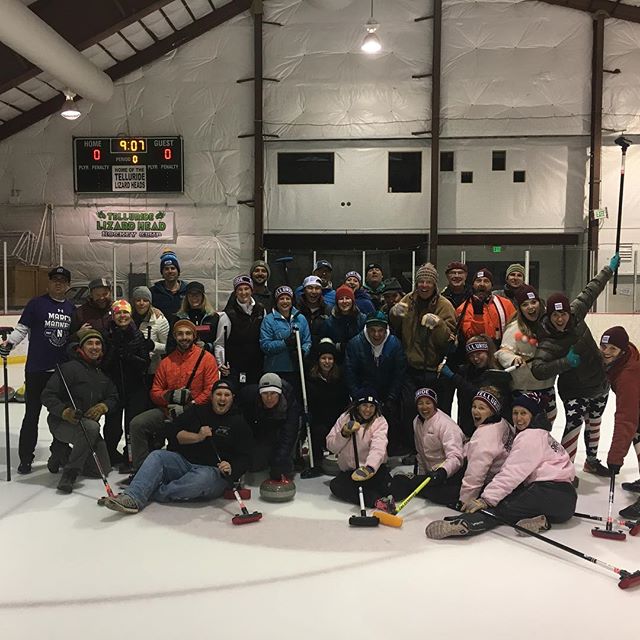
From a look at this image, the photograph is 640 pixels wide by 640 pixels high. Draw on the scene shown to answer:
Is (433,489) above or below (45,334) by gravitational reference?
below

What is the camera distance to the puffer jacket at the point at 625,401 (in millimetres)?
3708

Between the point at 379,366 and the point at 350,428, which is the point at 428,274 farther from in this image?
the point at 350,428

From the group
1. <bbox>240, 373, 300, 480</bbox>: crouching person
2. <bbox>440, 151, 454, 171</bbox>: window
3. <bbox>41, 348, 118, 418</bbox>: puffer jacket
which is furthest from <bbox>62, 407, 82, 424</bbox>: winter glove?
<bbox>440, 151, 454, 171</bbox>: window

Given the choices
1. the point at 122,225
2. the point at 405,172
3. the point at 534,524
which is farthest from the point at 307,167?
the point at 534,524

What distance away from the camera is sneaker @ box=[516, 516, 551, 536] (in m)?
3.27

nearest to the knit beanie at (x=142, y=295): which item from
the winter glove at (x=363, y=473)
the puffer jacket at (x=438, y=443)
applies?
the winter glove at (x=363, y=473)

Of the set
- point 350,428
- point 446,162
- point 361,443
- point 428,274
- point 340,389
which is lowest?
point 361,443

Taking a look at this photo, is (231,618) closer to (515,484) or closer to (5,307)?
(515,484)

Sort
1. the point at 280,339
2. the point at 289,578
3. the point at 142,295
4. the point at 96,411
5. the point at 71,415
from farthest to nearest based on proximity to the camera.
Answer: the point at 142,295 → the point at 280,339 → the point at 96,411 → the point at 71,415 → the point at 289,578

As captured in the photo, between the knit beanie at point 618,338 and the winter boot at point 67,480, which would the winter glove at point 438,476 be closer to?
the knit beanie at point 618,338

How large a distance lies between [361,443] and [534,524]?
1.19 metres

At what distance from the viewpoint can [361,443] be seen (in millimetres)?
3922

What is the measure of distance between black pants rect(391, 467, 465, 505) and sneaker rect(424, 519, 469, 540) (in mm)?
471

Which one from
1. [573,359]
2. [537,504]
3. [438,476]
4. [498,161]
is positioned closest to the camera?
[537,504]
